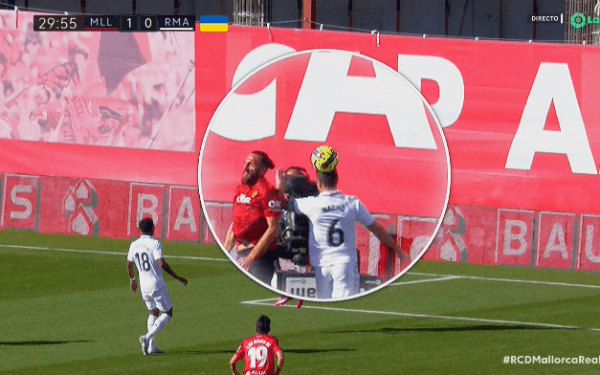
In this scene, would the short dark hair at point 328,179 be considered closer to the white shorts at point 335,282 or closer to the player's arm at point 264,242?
the player's arm at point 264,242

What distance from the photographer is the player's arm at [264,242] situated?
1234 centimetres

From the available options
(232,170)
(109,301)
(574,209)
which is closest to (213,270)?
(109,301)

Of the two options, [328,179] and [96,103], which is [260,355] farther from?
[96,103]

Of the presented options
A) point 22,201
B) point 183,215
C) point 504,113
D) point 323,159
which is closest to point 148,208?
point 183,215

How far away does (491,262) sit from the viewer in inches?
1331

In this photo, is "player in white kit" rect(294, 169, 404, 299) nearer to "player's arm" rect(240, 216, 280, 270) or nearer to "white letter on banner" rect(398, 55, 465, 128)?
"player's arm" rect(240, 216, 280, 270)

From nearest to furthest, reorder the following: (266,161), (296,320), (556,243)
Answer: (266,161) → (296,320) → (556,243)

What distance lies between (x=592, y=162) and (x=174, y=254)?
9874mm

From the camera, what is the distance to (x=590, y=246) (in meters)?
33.0

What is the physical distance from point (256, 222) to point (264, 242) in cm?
36

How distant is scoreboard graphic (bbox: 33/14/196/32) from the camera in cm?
3725

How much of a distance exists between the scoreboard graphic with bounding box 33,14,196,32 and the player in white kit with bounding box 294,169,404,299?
999 inches

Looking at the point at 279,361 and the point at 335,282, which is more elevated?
the point at 335,282

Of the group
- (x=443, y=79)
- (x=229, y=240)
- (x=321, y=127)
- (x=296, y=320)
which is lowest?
(x=296, y=320)
